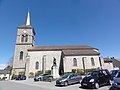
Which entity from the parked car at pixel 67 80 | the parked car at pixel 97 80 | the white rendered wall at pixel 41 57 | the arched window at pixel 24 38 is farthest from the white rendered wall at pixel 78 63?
the parked car at pixel 97 80

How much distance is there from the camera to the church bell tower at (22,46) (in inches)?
1290

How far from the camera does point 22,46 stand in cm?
3544

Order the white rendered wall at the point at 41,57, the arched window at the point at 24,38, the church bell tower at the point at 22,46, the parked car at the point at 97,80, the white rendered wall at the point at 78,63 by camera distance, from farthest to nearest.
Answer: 1. the arched window at the point at 24,38
2. the church bell tower at the point at 22,46
3. the white rendered wall at the point at 41,57
4. the white rendered wall at the point at 78,63
5. the parked car at the point at 97,80

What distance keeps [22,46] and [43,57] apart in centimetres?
832

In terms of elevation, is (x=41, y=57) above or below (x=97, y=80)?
above

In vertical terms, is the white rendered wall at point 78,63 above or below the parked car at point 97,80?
above

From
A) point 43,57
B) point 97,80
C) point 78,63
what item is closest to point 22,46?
point 43,57

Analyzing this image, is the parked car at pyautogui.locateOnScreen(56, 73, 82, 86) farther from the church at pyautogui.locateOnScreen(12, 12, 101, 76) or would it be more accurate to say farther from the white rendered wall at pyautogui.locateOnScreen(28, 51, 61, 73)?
the white rendered wall at pyautogui.locateOnScreen(28, 51, 61, 73)

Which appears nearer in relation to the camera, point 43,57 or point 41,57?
point 43,57

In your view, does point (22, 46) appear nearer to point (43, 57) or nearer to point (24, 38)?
point (24, 38)

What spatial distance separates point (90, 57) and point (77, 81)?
18.4m

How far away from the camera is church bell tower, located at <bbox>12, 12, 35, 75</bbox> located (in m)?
32.8

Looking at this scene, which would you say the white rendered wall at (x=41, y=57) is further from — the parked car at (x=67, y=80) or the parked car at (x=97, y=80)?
the parked car at (x=97, y=80)

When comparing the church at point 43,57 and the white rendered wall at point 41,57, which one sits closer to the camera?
the church at point 43,57
